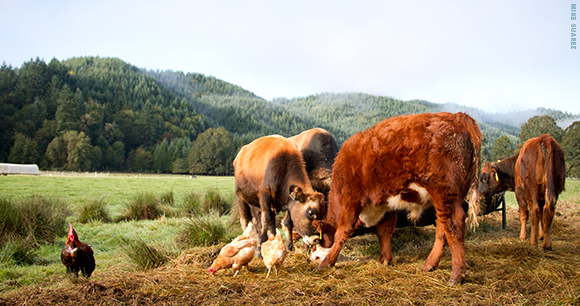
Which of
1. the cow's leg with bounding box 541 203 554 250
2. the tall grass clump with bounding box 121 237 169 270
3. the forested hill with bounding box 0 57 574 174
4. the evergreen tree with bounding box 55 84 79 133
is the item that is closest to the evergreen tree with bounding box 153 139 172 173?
the forested hill with bounding box 0 57 574 174

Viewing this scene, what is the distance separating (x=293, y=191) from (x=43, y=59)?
124m

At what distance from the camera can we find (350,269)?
4.20m

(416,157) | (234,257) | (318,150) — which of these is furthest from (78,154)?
(416,157)

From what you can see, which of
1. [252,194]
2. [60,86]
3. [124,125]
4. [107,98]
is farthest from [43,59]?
[252,194]

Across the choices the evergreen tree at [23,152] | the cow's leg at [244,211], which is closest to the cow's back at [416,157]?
the cow's leg at [244,211]

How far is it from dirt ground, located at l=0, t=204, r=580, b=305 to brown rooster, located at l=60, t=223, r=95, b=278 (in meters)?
0.21

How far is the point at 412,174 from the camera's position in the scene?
3674mm

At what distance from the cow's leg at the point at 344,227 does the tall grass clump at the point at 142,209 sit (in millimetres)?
9416

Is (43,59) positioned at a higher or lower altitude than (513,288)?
higher

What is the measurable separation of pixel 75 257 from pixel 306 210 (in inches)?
129

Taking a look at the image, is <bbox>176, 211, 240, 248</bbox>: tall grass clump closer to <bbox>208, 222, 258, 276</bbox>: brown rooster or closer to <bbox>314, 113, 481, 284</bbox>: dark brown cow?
<bbox>208, 222, 258, 276</bbox>: brown rooster

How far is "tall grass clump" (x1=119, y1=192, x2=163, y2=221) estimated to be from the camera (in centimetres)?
1169

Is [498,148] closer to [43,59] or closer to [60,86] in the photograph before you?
[60,86]

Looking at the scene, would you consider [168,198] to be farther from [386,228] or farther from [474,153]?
[474,153]
